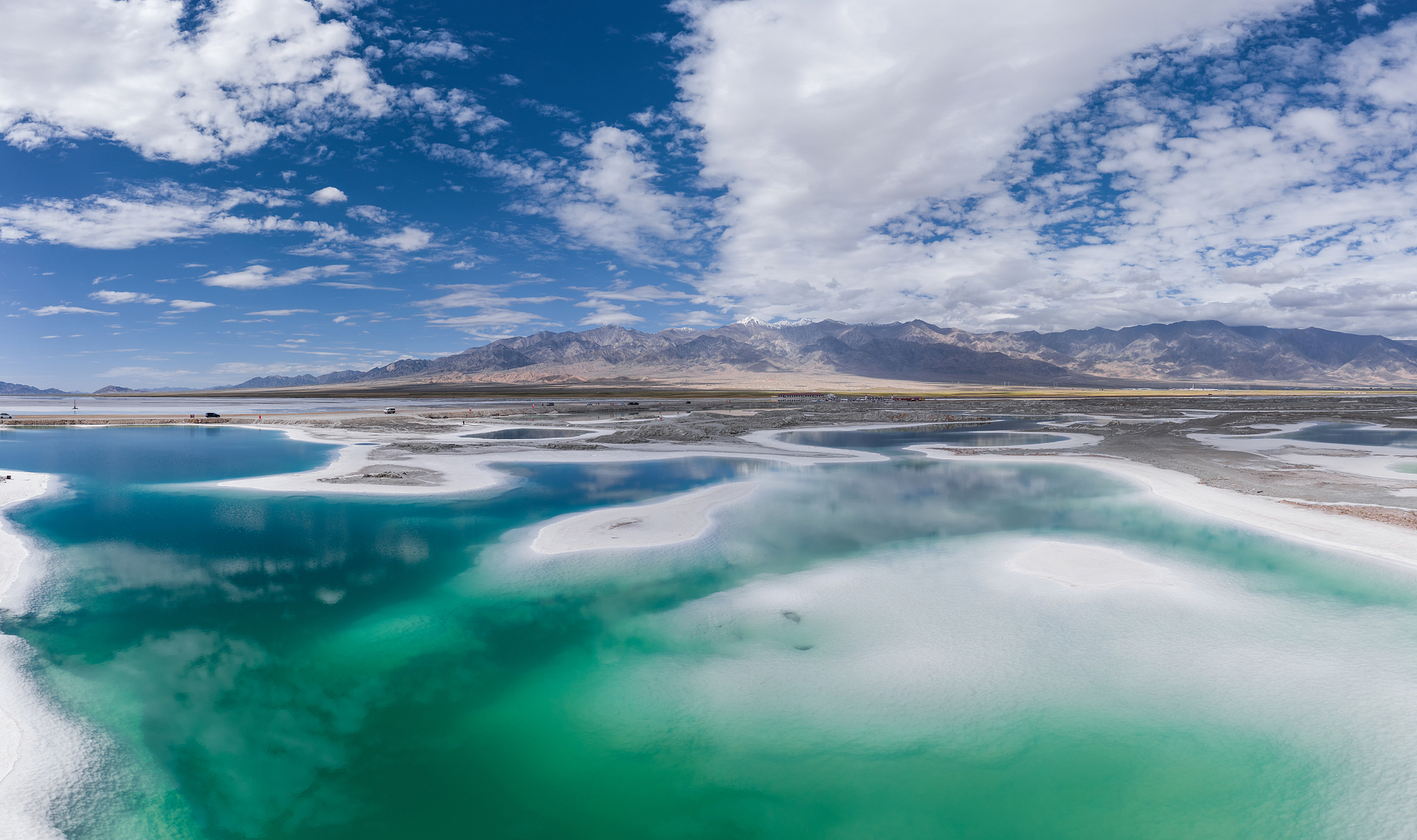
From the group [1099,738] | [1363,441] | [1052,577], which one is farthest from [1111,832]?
[1363,441]

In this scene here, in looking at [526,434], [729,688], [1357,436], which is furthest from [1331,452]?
[526,434]

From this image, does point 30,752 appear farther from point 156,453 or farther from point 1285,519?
point 156,453

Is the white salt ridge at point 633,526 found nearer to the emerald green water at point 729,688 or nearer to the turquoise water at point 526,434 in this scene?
the emerald green water at point 729,688

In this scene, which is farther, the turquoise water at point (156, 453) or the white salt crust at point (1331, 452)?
the turquoise water at point (156, 453)

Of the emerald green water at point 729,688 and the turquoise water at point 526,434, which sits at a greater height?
the turquoise water at point 526,434

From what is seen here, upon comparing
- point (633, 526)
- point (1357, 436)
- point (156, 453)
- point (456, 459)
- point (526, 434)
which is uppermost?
point (156, 453)

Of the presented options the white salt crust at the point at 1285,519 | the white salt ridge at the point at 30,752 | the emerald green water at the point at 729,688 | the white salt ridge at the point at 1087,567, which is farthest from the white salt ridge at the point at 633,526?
the white salt crust at the point at 1285,519

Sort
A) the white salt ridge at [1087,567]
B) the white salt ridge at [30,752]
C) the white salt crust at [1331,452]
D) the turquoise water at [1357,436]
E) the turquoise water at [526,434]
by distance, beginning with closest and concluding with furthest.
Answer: the white salt ridge at [30,752] < the white salt ridge at [1087,567] < the white salt crust at [1331,452] < the turquoise water at [1357,436] < the turquoise water at [526,434]
